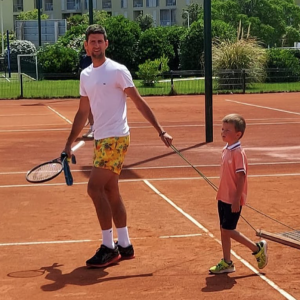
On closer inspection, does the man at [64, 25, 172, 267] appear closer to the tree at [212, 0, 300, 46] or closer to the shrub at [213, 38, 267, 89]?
the shrub at [213, 38, 267, 89]

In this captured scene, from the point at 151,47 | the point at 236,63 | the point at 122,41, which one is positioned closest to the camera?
the point at 236,63

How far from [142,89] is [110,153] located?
85.1ft

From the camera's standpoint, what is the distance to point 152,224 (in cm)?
812

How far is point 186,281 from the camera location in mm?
6102

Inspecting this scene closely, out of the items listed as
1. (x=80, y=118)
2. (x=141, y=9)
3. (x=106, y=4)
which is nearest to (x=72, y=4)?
(x=106, y=4)

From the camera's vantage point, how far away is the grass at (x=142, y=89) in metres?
30.4

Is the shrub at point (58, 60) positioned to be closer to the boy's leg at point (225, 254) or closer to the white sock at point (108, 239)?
the white sock at point (108, 239)

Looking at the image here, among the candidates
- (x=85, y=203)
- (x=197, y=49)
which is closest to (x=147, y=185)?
(x=85, y=203)

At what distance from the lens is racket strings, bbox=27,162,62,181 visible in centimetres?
674

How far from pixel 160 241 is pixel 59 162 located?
4.56 feet

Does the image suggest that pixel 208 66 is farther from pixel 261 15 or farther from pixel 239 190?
pixel 261 15

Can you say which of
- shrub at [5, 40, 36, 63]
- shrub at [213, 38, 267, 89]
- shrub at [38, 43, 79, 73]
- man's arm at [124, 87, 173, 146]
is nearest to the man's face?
man's arm at [124, 87, 173, 146]

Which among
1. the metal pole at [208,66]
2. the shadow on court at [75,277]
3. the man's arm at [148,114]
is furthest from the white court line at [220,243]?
the metal pole at [208,66]

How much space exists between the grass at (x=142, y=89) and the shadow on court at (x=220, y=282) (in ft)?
77.5
